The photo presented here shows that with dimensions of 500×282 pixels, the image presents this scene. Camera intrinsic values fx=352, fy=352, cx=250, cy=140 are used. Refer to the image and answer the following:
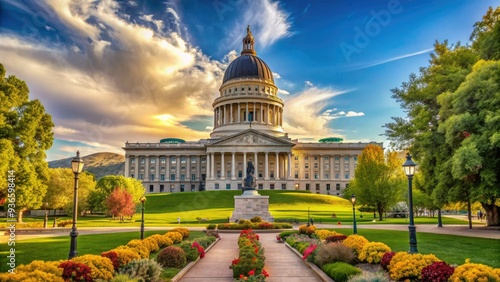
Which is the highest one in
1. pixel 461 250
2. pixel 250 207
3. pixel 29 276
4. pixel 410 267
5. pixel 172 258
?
pixel 29 276

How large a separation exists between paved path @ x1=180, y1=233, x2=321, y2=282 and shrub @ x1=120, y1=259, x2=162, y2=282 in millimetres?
1874

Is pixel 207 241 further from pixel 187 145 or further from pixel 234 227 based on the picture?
pixel 187 145

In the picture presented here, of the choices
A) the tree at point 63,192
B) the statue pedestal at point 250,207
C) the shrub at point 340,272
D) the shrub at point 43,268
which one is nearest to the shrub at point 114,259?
the shrub at point 43,268

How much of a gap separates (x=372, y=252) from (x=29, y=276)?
12.5 metres

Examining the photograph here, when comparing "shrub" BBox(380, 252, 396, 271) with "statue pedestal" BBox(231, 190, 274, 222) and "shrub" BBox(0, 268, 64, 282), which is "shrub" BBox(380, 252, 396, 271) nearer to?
"shrub" BBox(0, 268, 64, 282)

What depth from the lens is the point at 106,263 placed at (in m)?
11.6

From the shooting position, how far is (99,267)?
1137cm

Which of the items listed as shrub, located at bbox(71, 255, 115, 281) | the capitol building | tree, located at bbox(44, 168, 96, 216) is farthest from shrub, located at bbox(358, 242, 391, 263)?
the capitol building

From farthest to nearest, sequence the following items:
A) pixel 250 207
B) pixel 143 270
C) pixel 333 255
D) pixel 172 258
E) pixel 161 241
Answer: pixel 250 207, pixel 161 241, pixel 172 258, pixel 333 255, pixel 143 270

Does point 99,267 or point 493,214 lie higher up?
point 99,267

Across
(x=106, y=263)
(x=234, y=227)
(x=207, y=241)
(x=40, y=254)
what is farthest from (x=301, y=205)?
(x=106, y=263)

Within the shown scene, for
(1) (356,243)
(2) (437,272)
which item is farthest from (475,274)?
(1) (356,243)

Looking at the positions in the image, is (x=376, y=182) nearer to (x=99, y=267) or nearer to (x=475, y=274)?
(x=475, y=274)

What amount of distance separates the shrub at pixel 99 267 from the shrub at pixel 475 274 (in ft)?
34.4
